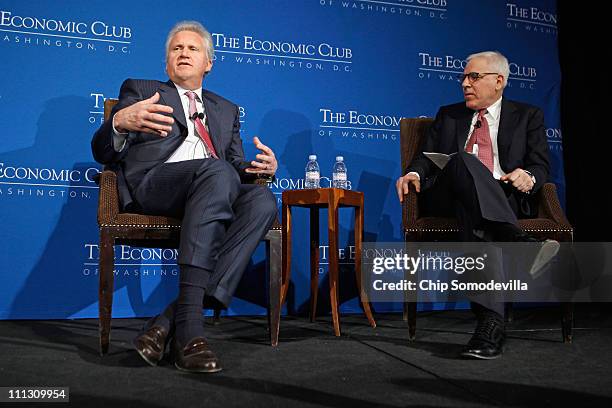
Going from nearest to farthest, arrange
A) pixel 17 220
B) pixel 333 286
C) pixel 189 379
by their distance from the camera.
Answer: pixel 189 379 < pixel 333 286 < pixel 17 220

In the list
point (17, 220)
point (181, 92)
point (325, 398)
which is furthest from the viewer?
point (17, 220)

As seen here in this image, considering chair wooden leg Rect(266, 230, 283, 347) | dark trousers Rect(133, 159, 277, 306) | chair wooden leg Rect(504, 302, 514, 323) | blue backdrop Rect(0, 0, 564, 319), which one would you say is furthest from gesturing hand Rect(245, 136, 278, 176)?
chair wooden leg Rect(504, 302, 514, 323)

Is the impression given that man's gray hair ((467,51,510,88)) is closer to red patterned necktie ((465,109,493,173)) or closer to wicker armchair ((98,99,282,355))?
red patterned necktie ((465,109,493,173))

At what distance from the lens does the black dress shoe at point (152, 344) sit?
183 cm

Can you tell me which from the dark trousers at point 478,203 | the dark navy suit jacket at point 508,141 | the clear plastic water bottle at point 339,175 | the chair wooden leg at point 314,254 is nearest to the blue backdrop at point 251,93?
the clear plastic water bottle at point 339,175

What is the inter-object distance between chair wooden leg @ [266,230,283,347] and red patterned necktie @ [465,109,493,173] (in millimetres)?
1120

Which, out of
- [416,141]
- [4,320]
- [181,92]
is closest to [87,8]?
[181,92]

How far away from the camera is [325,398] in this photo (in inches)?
58.0

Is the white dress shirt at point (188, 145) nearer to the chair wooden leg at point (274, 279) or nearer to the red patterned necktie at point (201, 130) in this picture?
the red patterned necktie at point (201, 130)

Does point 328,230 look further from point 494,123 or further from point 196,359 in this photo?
point 196,359

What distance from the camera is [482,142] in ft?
9.29

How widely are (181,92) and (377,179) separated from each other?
1.59 meters

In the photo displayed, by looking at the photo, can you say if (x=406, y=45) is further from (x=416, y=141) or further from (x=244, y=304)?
(x=244, y=304)

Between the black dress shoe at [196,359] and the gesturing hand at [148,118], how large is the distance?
0.74 metres
